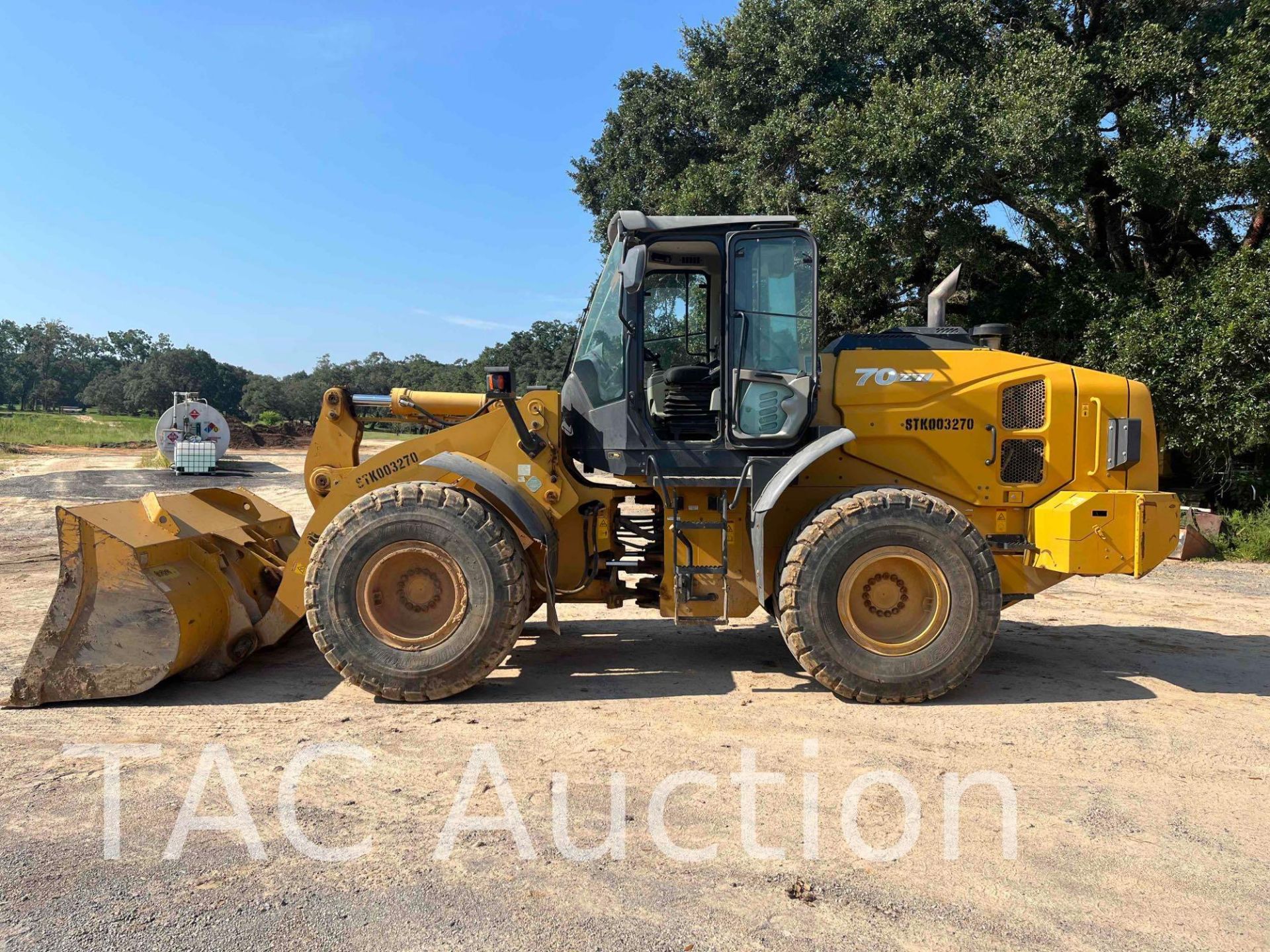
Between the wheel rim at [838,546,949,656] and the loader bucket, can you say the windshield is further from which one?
the loader bucket

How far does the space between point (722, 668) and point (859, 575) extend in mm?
1285

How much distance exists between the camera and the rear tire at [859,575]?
476 centimetres

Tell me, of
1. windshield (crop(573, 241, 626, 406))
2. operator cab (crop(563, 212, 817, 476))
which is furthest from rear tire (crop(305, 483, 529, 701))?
windshield (crop(573, 241, 626, 406))

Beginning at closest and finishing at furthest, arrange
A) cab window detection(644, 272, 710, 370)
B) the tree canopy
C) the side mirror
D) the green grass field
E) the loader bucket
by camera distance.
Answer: the loader bucket
the side mirror
cab window detection(644, 272, 710, 370)
the tree canopy
the green grass field

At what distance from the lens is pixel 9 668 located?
520cm

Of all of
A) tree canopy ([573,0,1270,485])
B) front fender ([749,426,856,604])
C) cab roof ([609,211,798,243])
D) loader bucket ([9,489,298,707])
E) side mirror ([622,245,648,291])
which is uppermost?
tree canopy ([573,0,1270,485])

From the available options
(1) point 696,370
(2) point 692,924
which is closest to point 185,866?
(2) point 692,924

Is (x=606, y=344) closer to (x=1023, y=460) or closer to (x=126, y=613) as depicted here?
(x=1023, y=460)

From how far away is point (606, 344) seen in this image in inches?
209

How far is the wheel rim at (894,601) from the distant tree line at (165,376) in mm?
35352

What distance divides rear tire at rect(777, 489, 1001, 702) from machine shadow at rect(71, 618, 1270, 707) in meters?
0.26

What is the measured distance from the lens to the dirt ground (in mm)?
2602

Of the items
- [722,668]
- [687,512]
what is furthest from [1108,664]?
[687,512]

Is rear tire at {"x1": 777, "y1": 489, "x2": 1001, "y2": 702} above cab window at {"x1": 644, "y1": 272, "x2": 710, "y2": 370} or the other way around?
the other way around
